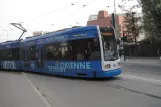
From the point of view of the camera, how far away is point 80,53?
50.5ft

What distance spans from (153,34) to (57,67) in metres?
20.2

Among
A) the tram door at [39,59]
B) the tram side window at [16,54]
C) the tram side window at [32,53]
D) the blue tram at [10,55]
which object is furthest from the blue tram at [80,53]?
the blue tram at [10,55]

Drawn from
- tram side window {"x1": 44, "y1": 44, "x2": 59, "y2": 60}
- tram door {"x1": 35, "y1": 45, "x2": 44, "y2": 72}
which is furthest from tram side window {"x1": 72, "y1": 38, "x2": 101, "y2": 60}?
tram door {"x1": 35, "y1": 45, "x2": 44, "y2": 72}

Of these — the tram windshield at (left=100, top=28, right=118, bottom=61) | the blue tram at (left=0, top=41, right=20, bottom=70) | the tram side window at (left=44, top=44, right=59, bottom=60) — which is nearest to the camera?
the tram windshield at (left=100, top=28, right=118, bottom=61)

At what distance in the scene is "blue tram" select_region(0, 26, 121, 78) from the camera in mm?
14409

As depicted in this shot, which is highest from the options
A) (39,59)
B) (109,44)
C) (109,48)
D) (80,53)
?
(109,44)

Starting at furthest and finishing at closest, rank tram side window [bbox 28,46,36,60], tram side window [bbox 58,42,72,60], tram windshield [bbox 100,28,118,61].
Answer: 1. tram side window [bbox 28,46,36,60]
2. tram side window [bbox 58,42,72,60]
3. tram windshield [bbox 100,28,118,61]

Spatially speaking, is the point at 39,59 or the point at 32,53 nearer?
the point at 39,59

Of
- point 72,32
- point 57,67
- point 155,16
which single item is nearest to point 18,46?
point 57,67

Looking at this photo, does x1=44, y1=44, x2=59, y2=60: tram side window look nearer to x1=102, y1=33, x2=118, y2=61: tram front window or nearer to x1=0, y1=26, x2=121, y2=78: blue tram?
x1=0, y1=26, x2=121, y2=78: blue tram

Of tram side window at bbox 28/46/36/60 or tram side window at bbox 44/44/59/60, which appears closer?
tram side window at bbox 44/44/59/60

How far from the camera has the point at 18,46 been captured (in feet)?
84.9

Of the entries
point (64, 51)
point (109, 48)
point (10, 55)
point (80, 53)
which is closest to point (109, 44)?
point (109, 48)

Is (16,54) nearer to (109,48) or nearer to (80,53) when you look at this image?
(80,53)
